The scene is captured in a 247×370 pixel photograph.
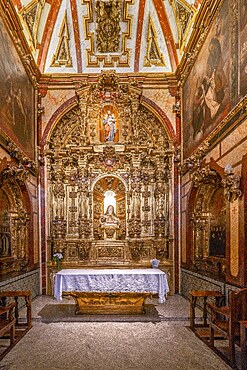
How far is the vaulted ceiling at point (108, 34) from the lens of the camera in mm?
10406

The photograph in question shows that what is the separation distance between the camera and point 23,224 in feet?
30.9

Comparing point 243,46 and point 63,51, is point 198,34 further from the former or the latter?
point 63,51

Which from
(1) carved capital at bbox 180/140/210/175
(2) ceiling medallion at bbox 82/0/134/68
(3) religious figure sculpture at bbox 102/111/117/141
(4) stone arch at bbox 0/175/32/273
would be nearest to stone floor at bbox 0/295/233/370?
(4) stone arch at bbox 0/175/32/273

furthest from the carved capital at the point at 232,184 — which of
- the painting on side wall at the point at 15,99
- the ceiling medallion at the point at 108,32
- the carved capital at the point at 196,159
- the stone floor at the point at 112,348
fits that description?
the ceiling medallion at the point at 108,32

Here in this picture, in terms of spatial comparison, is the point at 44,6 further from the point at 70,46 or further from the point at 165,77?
the point at 165,77

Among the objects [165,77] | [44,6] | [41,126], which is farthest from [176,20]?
[41,126]

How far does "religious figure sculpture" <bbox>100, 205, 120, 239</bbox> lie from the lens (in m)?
11.1

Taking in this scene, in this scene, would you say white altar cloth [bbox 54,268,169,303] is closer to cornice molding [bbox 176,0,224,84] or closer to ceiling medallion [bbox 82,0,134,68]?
cornice molding [bbox 176,0,224,84]

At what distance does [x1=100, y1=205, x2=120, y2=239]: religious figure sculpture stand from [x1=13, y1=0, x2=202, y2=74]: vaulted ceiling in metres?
5.05

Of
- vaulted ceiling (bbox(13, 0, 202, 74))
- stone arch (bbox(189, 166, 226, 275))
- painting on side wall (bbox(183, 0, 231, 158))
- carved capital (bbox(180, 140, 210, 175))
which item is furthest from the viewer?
→ vaulted ceiling (bbox(13, 0, 202, 74))

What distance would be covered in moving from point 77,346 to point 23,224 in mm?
4369

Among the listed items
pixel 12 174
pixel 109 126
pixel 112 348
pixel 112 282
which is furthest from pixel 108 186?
pixel 112 348

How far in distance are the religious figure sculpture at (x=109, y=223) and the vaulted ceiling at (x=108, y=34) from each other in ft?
16.6

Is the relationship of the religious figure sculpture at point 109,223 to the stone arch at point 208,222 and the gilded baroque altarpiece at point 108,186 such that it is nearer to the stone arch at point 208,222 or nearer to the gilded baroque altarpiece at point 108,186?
the gilded baroque altarpiece at point 108,186
